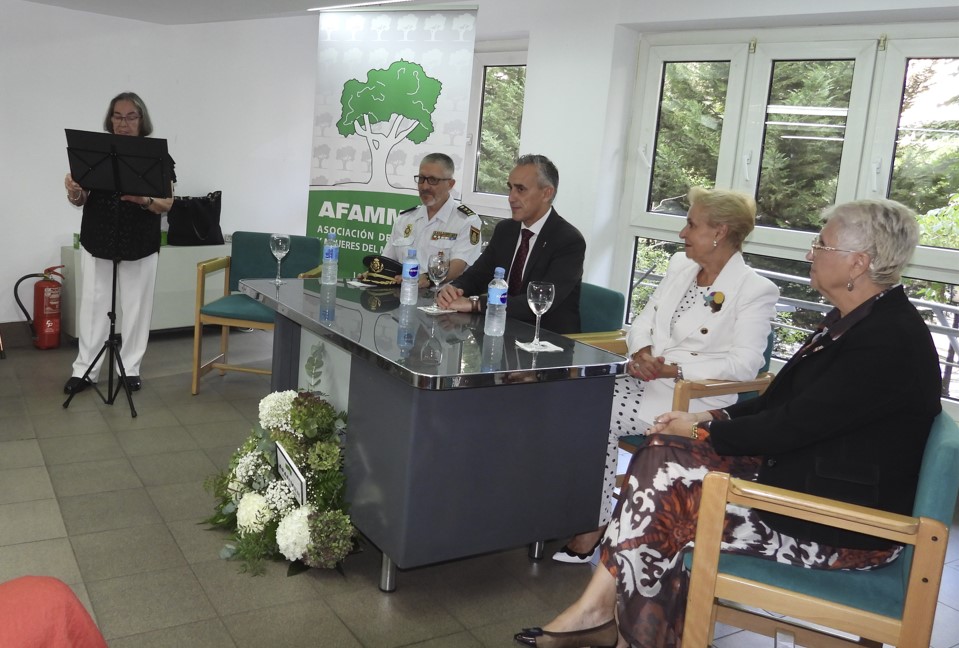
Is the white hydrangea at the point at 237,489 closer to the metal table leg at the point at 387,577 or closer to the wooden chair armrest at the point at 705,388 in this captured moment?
the metal table leg at the point at 387,577

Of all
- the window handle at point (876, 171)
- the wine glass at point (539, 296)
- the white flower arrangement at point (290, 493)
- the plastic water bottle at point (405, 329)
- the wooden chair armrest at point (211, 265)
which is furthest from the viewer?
the wooden chair armrest at point (211, 265)

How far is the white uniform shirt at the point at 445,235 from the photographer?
4.36m

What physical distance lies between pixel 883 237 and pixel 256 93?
547cm

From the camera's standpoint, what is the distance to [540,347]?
9.05 feet

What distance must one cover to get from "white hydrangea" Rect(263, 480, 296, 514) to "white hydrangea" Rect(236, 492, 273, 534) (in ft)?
0.07

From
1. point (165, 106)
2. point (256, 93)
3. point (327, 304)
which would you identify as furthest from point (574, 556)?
point (256, 93)

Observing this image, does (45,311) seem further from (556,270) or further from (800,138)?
(800,138)

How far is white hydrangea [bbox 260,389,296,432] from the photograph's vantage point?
2980 millimetres

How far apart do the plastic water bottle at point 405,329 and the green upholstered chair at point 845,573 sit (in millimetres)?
1040

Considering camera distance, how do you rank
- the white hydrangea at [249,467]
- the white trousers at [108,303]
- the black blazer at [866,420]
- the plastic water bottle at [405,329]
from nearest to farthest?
the black blazer at [866,420]
the plastic water bottle at [405,329]
the white hydrangea at [249,467]
the white trousers at [108,303]

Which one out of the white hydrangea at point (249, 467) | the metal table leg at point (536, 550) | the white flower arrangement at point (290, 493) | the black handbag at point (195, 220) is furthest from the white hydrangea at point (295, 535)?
the black handbag at point (195, 220)

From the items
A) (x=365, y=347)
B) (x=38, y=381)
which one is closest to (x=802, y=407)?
(x=365, y=347)

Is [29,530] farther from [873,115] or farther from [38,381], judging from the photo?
[873,115]

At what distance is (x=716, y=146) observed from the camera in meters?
4.78
